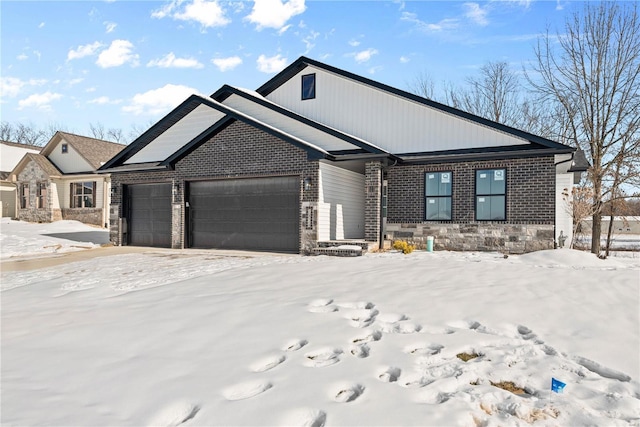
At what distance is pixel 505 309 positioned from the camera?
19.0 ft

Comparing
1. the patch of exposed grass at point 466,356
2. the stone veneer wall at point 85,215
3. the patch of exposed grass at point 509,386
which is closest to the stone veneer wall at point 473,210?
the patch of exposed grass at point 466,356

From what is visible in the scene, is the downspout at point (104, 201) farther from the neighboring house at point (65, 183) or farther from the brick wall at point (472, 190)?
the brick wall at point (472, 190)

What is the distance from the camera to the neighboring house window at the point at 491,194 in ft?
45.3

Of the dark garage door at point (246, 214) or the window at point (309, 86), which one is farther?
the window at point (309, 86)

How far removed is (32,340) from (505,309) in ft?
20.6

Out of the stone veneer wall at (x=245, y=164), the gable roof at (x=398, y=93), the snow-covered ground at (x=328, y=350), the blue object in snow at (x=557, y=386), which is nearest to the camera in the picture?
the snow-covered ground at (x=328, y=350)

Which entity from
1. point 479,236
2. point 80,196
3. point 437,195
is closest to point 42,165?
point 80,196

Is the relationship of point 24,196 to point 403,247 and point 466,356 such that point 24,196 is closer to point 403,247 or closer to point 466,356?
point 403,247

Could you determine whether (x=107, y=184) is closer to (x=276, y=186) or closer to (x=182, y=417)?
(x=276, y=186)

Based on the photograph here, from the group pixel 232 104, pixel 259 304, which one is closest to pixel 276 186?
pixel 232 104

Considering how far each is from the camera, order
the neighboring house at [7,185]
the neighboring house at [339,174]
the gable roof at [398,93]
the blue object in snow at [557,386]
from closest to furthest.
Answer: the blue object in snow at [557,386]
the gable roof at [398,93]
the neighboring house at [339,174]
the neighboring house at [7,185]

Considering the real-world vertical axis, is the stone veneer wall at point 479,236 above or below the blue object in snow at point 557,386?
above

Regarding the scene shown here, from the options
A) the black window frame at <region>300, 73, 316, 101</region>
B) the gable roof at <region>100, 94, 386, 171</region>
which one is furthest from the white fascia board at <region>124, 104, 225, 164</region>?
the black window frame at <region>300, 73, 316, 101</region>

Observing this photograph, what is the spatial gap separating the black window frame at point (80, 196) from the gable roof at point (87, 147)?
1.66m
